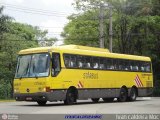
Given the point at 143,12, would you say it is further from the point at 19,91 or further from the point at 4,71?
the point at 19,91

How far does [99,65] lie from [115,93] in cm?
283

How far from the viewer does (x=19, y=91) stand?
93.7 feet

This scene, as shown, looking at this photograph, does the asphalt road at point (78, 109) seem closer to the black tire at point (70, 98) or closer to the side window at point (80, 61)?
the black tire at point (70, 98)

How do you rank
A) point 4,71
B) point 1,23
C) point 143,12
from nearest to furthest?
point 1,23 → point 4,71 → point 143,12

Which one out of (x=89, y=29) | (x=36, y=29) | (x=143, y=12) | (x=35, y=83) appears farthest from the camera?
(x=36, y=29)

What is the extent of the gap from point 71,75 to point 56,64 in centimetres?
157

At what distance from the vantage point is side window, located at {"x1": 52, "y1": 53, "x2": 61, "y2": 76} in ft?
92.8

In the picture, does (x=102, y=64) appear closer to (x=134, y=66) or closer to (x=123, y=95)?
(x=123, y=95)

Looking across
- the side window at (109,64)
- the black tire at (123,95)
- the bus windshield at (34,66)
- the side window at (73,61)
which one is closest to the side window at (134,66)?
the black tire at (123,95)

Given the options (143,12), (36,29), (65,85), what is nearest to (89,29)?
(143,12)

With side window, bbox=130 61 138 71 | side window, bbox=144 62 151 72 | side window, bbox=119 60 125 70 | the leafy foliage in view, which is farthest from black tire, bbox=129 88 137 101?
the leafy foliage

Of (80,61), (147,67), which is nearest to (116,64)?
(80,61)

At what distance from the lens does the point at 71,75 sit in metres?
29.6

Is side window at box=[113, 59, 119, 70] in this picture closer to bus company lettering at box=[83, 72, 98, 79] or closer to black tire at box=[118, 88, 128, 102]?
black tire at box=[118, 88, 128, 102]
